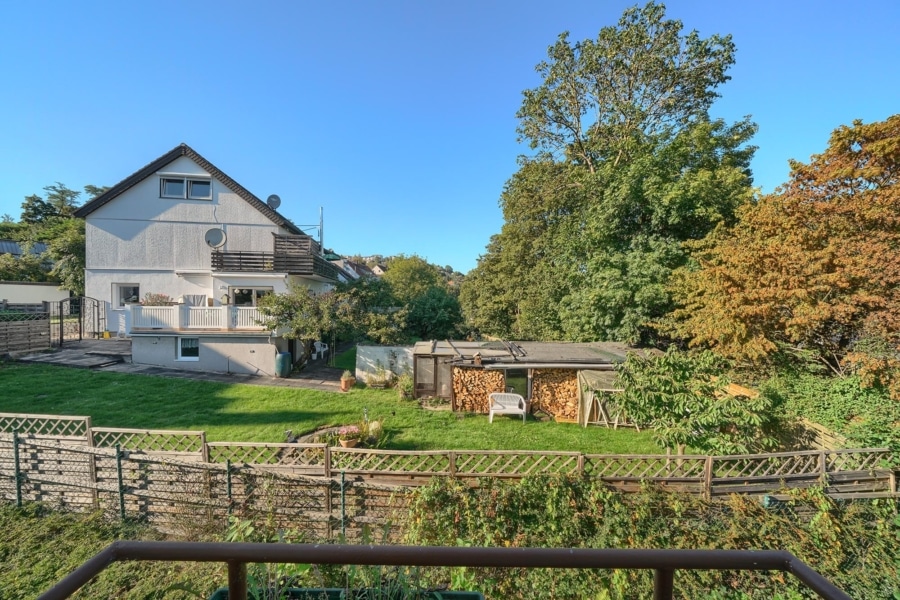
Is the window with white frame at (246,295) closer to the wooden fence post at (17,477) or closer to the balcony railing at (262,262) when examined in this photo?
the balcony railing at (262,262)

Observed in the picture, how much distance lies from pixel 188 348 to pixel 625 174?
19.9 metres

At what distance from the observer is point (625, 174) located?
45.8 feet

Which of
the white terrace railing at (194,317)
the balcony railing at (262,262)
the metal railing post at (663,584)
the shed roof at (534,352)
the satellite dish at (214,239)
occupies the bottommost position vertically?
the shed roof at (534,352)

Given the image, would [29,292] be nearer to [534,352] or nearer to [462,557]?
[534,352]

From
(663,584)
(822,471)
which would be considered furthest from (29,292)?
(822,471)

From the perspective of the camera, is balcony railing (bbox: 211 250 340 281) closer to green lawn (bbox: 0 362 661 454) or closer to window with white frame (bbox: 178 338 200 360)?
window with white frame (bbox: 178 338 200 360)

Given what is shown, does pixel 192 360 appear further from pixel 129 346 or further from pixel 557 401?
pixel 557 401

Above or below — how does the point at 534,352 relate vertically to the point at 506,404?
above

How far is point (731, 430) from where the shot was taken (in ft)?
23.1

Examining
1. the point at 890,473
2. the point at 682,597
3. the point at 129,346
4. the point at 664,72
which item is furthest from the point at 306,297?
the point at 664,72

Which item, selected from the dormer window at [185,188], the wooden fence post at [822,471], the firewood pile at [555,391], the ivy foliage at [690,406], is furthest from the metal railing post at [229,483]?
the dormer window at [185,188]

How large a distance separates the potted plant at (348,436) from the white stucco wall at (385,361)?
4942mm

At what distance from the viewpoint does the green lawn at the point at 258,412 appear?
28.3 feet

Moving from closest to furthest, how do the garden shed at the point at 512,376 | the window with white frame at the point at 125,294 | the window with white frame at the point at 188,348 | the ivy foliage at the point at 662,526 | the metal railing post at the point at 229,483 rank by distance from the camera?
the ivy foliage at the point at 662,526 → the metal railing post at the point at 229,483 → the garden shed at the point at 512,376 → the window with white frame at the point at 188,348 → the window with white frame at the point at 125,294
